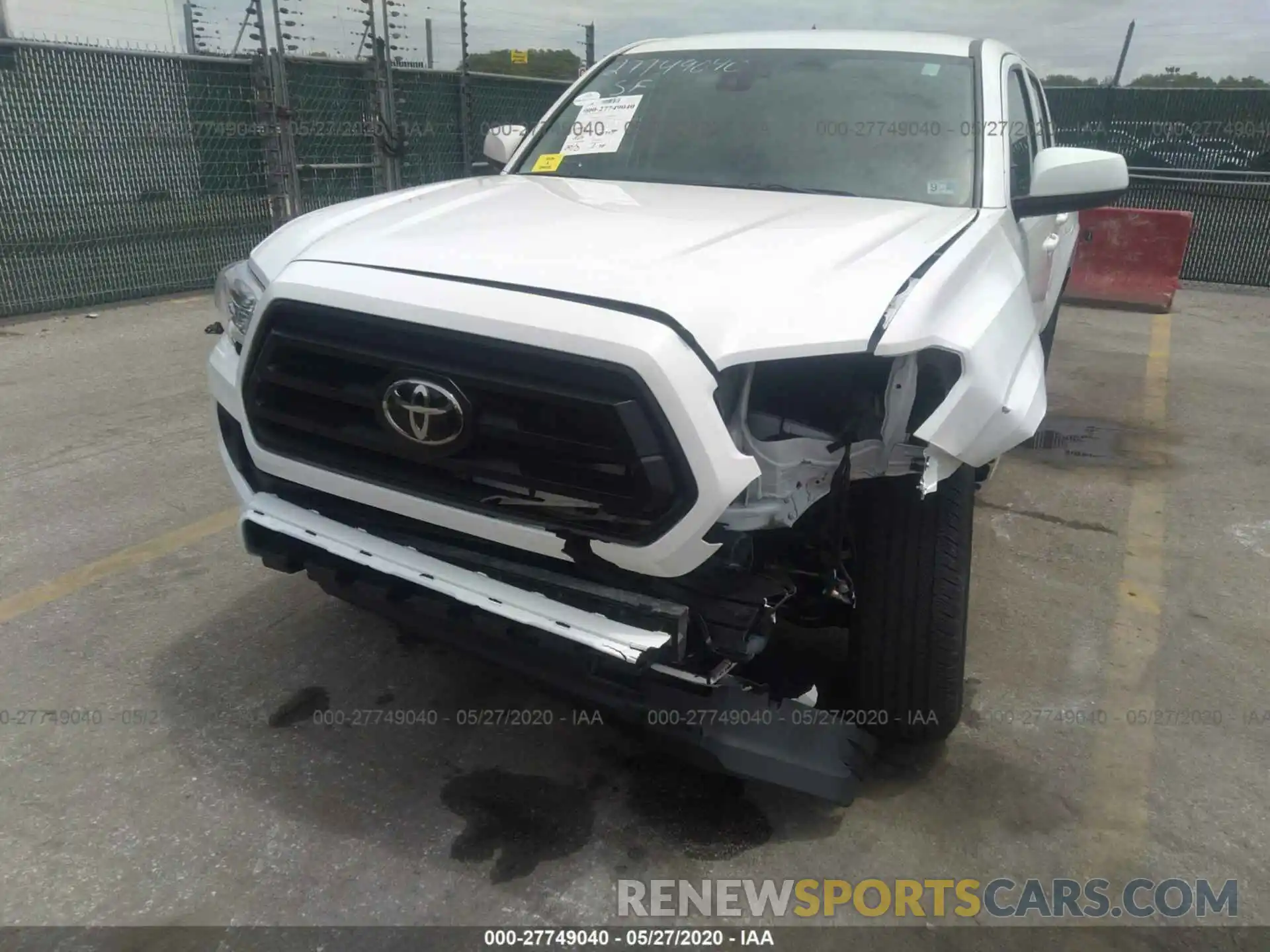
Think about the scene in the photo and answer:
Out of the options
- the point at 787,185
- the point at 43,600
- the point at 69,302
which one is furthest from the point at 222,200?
the point at 787,185

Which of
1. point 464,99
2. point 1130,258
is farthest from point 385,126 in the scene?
point 1130,258

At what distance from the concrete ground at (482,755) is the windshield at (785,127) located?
156 cm

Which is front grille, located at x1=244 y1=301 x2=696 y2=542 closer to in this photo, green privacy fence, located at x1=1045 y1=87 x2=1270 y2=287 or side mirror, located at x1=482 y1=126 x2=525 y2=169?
side mirror, located at x1=482 y1=126 x2=525 y2=169

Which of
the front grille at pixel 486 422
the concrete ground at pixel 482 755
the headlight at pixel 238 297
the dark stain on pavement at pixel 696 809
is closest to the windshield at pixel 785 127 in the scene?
the headlight at pixel 238 297

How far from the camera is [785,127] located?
3.15 metres

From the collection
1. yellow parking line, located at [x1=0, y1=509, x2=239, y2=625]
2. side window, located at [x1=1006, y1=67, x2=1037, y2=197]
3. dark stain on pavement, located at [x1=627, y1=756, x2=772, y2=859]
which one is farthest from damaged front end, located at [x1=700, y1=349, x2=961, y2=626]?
yellow parking line, located at [x1=0, y1=509, x2=239, y2=625]

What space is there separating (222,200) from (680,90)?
Result: 606cm

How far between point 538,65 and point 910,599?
36.1 feet

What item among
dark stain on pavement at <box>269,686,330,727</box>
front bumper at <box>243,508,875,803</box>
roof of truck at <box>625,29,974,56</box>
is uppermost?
roof of truck at <box>625,29,974,56</box>

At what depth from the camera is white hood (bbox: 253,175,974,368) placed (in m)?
1.87

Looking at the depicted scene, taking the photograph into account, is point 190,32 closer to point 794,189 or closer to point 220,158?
point 220,158

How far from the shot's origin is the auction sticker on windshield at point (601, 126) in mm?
3422

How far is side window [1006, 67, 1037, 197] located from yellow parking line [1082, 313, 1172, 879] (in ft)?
5.02

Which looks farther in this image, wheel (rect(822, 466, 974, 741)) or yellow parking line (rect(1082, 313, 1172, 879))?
yellow parking line (rect(1082, 313, 1172, 879))
